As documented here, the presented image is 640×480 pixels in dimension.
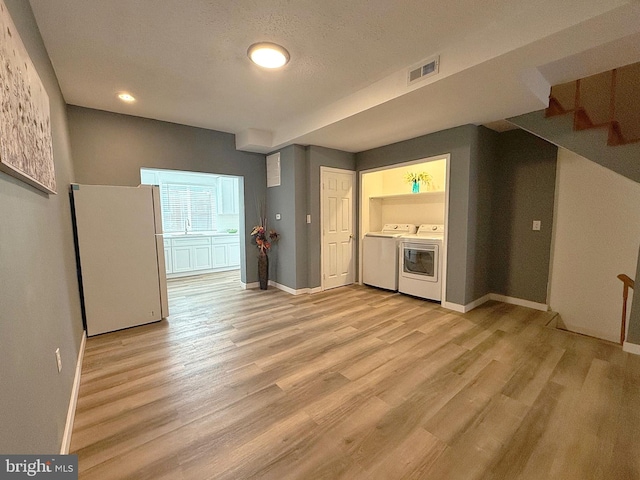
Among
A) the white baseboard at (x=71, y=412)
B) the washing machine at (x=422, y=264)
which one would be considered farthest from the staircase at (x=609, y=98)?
the white baseboard at (x=71, y=412)

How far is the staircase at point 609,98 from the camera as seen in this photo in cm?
295

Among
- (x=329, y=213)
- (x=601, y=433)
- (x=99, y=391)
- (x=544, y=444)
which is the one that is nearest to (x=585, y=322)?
(x=601, y=433)

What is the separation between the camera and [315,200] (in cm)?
430

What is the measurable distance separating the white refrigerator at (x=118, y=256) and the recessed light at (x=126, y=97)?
0.99 meters

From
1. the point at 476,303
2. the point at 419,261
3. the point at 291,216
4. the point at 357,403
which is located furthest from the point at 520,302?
the point at 291,216

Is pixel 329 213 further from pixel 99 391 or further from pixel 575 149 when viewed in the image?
pixel 99 391

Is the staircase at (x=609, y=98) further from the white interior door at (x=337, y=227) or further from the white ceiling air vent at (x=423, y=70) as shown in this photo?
the white interior door at (x=337, y=227)

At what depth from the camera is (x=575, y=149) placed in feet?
8.90

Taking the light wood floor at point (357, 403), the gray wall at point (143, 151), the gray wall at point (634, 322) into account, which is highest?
the gray wall at point (143, 151)

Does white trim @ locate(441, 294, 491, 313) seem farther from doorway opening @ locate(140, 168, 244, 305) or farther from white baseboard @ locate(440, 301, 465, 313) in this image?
doorway opening @ locate(140, 168, 244, 305)

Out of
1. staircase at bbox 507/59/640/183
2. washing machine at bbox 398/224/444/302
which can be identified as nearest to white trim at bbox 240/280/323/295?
washing machine at bbox 398/224/444/302

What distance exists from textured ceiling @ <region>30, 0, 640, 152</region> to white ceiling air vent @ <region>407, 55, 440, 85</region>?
0.05 metres

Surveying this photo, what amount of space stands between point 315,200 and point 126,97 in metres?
2.65

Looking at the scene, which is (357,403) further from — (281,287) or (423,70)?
(281,287)
